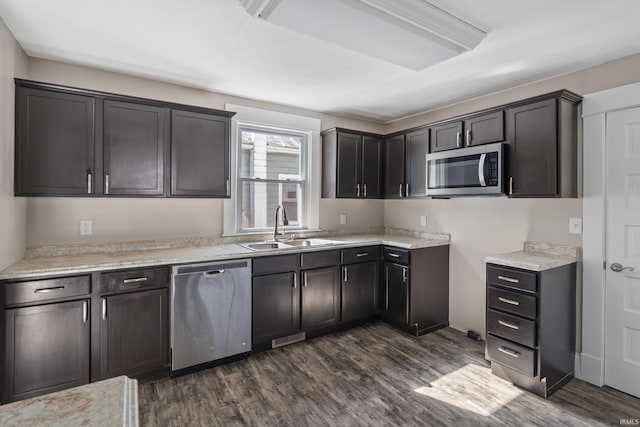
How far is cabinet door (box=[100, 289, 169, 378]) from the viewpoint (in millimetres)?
2312

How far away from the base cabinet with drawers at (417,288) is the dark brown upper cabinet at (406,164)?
2.35 feet

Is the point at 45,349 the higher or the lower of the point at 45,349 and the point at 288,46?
the lower

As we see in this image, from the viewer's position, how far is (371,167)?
407cm

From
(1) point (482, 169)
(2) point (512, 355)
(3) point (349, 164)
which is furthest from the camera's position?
(3) point (349, 164)

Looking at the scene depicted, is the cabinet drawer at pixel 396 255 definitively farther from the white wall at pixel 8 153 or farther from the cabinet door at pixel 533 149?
the white wall at pixel 8 153

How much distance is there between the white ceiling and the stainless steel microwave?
0.66 metres

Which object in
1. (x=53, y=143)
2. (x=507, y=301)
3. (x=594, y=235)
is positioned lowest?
(x=507, y=301)

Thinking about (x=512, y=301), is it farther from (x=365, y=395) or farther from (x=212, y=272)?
(x=212, y=272)

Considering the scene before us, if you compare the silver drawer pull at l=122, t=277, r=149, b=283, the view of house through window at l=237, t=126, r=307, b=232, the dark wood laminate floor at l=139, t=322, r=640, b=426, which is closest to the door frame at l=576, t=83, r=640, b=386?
the dark wood laminate floor at l=139, t=322, r=640, b=426

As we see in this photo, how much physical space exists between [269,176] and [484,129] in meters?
2.29

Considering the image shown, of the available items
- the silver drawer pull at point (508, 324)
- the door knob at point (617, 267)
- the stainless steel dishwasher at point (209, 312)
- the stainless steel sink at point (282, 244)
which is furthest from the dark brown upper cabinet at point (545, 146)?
the stainless steel dishwasher at point (209, 312)

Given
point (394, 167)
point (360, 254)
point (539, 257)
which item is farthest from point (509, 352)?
point (394, 167)

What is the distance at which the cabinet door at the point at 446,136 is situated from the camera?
3162 mm

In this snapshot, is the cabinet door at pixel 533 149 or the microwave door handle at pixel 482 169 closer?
the cabinet door at pixel 533 149
